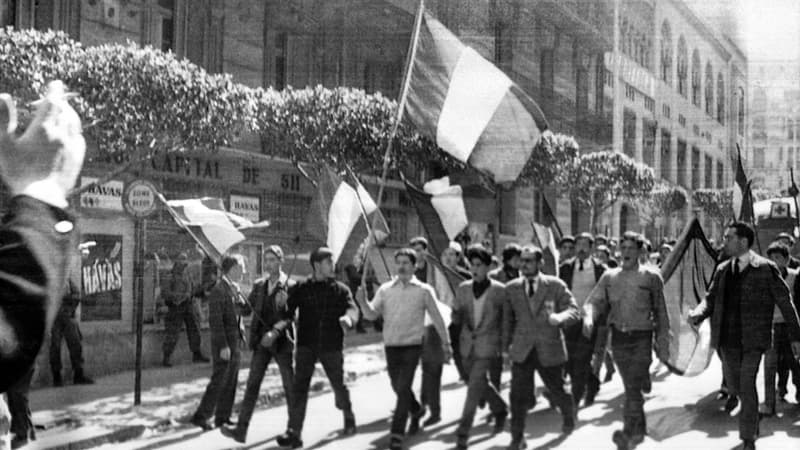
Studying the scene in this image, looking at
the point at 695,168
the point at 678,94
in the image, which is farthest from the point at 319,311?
the point at 678,94

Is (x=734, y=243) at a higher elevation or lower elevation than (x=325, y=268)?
higher

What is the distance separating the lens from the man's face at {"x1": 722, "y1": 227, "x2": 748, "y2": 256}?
3.09 meters

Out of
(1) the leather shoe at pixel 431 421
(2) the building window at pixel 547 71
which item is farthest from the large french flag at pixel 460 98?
(1) the leather shoe at pixel 431 421

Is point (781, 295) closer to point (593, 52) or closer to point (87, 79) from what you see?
point (593, 52)

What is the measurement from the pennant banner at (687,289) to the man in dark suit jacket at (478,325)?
0.80 metres

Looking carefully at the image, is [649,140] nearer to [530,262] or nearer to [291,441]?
[530,262]

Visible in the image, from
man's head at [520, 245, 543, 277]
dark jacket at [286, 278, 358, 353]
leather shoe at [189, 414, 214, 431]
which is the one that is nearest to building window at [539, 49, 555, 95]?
man's head at [520, 245, 543, 277]

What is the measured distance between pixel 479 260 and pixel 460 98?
55 cm

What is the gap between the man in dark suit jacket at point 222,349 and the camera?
3805mm

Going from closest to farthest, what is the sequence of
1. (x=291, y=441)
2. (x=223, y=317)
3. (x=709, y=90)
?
1. (x=709, y=90)
2. (x=291, y=441)
3. (x=223, y=317)

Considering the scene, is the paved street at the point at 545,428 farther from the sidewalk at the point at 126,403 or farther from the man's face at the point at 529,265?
the man's face at the point at 529,265

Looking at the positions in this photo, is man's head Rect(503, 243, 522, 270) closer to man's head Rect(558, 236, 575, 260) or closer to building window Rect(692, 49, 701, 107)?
building window Rect(692, 49, 701, 107)

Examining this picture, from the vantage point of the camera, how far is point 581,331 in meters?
3.99

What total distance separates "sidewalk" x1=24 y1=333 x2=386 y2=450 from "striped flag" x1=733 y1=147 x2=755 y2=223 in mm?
2204
